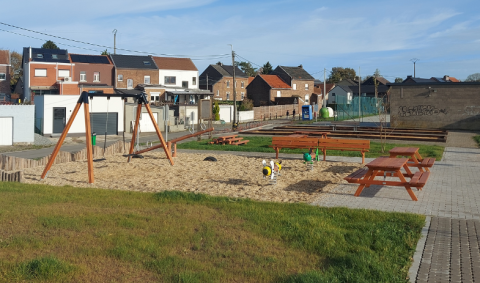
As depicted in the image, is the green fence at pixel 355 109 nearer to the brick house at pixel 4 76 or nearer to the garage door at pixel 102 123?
the garage door at pixel 102 123

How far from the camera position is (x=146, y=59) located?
66.5 m

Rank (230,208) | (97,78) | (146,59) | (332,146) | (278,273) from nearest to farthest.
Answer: (278,273), (230,208), (332,146), (97,78), (146,59)

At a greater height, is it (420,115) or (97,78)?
(97,78)

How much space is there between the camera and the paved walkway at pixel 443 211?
639 cm

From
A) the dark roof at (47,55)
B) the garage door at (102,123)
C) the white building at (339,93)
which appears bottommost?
the garage door at (102,123)

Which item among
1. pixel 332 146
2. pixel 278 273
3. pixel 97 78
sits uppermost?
pixel 97 78

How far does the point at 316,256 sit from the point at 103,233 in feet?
11.3

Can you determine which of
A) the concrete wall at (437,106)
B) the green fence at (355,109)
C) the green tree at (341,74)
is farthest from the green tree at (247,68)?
the concrete wall at (437,106)

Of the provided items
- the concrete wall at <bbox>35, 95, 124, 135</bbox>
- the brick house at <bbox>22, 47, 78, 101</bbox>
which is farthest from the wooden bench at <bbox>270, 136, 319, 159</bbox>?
the brick house at <bbox>22, 47, 78, 101</bbox>

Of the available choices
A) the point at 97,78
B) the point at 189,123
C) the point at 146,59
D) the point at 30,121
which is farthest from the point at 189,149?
the point at 146,59

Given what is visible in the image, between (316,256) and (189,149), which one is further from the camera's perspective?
(189,149)

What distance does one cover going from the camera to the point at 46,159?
17.9 m

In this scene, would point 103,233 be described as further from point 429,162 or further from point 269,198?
point 429,162

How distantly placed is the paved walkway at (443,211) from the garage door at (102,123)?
27.6 metres
